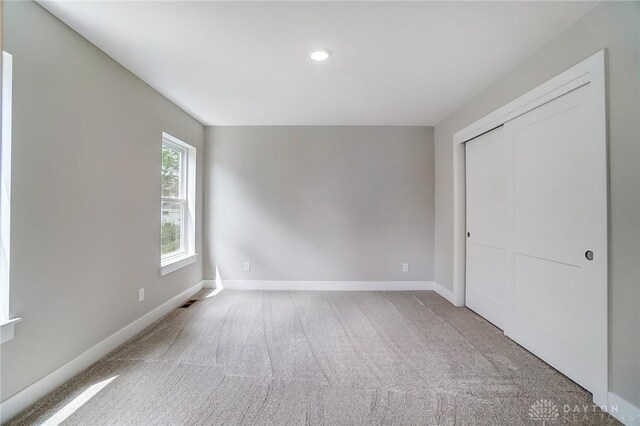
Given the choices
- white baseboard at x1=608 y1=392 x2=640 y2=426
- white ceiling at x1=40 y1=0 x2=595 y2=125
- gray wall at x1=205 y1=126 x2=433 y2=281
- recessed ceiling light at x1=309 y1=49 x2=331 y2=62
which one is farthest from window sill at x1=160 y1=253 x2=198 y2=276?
white baseboard at x1=608 y1=392 x2=640 y2=426

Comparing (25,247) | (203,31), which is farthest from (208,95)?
(25,247)

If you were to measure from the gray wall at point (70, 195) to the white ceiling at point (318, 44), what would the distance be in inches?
10.7

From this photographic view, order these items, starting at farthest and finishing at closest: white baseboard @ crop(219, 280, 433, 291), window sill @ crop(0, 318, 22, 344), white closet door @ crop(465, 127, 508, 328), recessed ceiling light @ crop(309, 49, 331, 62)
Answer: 1. white baseboard @ crop(219, 280, 433, 291)
2. white closet door @ crop(465, 127, 508, 328)
3. recessed ceiling light @ crop(309, 49, 331, 62)
4. window sill @ crop(0, 318, 22, 344)

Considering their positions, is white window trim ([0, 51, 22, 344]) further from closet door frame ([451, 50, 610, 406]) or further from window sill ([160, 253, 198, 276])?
closet door frame ([451, 50, 610, 406])

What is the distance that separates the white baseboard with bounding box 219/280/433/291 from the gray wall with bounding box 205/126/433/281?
7 cm

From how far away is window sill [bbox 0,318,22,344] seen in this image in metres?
1.43

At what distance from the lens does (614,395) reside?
1.56m

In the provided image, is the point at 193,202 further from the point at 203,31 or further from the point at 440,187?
the point at 440,187

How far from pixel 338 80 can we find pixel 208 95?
4.77ft

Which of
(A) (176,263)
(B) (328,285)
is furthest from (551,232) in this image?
(A) (176,263)

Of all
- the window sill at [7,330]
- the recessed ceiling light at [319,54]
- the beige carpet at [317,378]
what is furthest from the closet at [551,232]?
the window sill at [7,330]

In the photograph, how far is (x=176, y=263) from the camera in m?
3.28

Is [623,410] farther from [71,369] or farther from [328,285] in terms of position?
[71,369]

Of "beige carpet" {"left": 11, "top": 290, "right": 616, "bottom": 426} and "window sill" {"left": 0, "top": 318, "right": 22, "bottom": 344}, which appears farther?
"beige carpet" {"left": 11, "top": 290, "right": 616, "bottom": 426}
